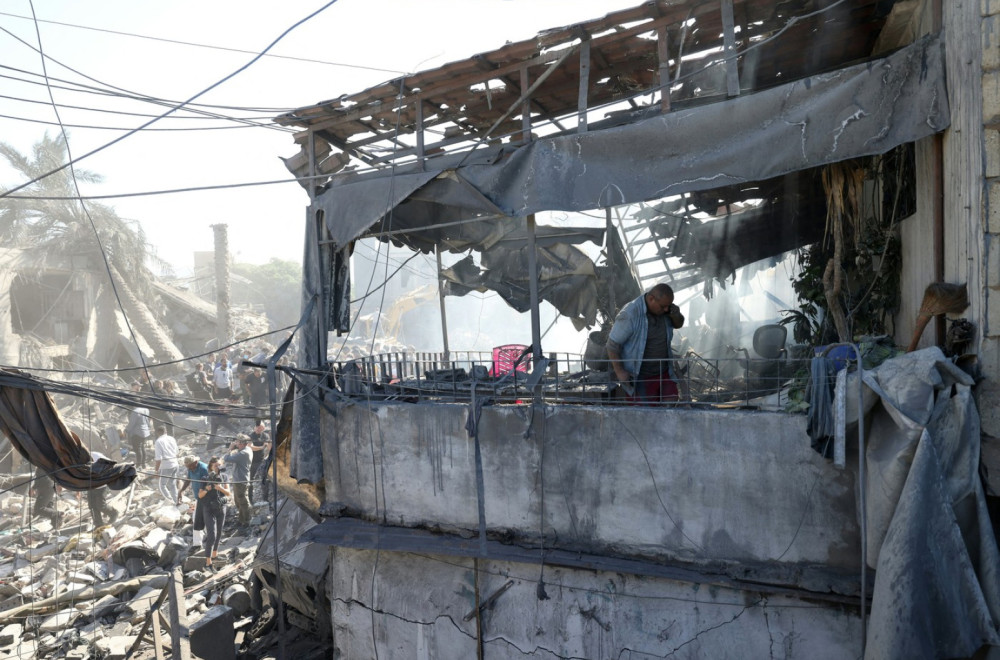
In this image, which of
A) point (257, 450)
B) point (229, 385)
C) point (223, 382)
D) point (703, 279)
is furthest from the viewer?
point (229, 385)

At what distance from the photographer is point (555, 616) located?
6398mm

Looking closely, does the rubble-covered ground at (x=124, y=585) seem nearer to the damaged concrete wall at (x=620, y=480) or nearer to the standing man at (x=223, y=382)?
the damaged concrete wall at (x=620, y=480)

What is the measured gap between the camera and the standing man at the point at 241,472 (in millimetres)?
12867

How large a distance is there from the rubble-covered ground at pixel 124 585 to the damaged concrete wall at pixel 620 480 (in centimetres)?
258

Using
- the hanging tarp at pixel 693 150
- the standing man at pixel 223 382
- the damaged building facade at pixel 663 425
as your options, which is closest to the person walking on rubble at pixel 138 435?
the standing man at pixel 223 382

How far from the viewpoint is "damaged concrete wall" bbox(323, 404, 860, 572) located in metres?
5.38

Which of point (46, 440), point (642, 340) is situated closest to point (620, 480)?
point (642, 340)

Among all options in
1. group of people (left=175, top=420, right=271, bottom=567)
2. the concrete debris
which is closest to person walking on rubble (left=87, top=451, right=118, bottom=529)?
the concrete debris

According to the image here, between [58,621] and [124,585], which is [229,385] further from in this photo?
[58,621]

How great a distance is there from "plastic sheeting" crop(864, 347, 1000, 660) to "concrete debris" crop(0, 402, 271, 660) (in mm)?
8034

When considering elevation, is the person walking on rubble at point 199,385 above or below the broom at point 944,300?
below

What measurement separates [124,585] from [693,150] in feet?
37.7

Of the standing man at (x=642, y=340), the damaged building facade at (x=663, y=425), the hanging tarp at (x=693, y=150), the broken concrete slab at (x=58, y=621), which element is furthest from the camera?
the broken concrete slab at (x=58, y=621)

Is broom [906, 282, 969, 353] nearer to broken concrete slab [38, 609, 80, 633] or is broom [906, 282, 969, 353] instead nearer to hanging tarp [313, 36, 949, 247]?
hanging tarp [313, 36, 949, 247]
